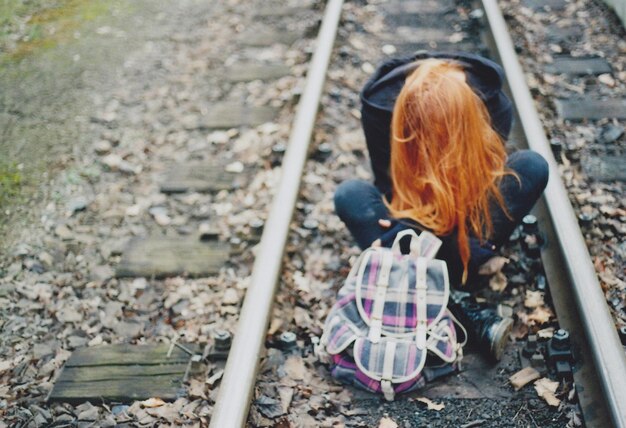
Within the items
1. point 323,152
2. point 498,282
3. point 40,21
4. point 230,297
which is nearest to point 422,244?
point 498,282

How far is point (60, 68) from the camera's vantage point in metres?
6.65

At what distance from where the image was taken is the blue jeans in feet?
11.3

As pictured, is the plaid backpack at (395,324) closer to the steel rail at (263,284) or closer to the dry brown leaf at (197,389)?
the steel rail at (263,284)

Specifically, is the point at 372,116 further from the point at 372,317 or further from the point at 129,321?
the point at 129,321

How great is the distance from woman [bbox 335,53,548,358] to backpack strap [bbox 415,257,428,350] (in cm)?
22

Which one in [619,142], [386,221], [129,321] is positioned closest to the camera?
[386,221]

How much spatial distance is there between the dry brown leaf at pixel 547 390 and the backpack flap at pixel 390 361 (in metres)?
0.53

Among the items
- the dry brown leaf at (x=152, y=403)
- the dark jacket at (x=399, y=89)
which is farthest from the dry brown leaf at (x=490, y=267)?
the dry brown leaf at (x=152, y=403)

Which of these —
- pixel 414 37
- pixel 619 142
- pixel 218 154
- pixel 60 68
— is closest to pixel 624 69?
pixel 619 142

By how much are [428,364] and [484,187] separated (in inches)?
Result: 34.4

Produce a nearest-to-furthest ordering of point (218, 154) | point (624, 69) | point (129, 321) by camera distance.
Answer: point (129, 321) < point (218, 154) < point (624, 69)

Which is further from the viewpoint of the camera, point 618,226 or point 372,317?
point 618,226

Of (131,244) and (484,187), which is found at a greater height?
(484,187)

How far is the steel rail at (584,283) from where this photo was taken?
2824 mm
